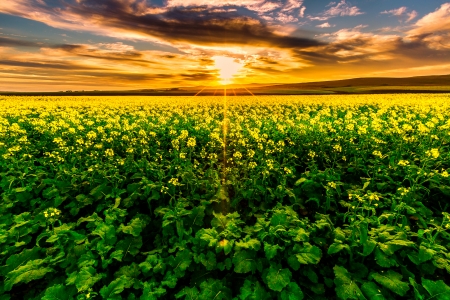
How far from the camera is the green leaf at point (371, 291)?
350cm

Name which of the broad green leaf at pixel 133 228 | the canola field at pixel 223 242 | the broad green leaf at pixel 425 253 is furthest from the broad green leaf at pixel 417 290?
the broad green leaf at pixel 133 228

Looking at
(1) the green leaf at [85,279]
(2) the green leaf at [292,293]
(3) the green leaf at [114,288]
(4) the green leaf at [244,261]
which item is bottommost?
(3) the green leaf at [114,288]

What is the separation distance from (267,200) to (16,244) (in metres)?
5.37

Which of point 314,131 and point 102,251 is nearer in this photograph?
point 102,251

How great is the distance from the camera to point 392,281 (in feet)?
12.1

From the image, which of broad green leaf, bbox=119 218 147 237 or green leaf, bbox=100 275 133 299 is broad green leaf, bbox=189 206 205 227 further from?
green leaf, bbox=100 275 133 299

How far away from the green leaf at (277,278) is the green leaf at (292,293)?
0.24ft

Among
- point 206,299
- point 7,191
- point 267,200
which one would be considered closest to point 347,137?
point 267,200

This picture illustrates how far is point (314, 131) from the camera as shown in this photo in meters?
10.3

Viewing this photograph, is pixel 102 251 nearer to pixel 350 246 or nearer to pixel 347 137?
pixel 350 246

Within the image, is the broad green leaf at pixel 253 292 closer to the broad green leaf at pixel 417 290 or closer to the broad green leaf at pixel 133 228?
the broad green leaf at pixel 417 290

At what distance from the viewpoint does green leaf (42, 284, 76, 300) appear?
364 centimetres

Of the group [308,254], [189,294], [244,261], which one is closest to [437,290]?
[308,254]

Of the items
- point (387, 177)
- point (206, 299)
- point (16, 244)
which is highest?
point (387, 177)
